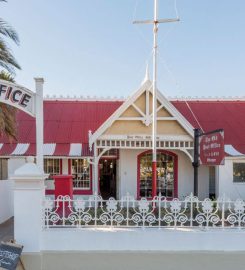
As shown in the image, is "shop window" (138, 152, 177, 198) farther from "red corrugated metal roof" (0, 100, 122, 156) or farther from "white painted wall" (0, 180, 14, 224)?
"white painted wall" (0, 180, 14, 224)

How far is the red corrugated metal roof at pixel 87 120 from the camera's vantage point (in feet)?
43.4

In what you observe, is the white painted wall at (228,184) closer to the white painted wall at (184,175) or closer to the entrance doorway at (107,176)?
the white painted wall at (184,175)

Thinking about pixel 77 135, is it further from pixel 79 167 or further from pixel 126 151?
pixel 126 151

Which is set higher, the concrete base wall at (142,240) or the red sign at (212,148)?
the red sign at (212,148)

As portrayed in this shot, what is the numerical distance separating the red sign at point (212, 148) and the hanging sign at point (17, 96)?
399cm

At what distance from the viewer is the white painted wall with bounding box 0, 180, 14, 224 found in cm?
930

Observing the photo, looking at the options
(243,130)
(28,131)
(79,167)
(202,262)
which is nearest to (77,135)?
(79,167)

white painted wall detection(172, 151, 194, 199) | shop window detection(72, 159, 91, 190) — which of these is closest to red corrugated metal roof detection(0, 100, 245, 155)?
shop window detection(72, 159, 91, 190)

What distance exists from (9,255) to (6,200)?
198 inches

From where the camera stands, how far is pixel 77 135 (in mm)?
13609

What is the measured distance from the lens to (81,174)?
1324cm

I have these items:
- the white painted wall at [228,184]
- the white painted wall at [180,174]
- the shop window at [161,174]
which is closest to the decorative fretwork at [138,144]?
the white painted wall at [180,174]

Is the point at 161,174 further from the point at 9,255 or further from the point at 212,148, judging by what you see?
the point at 9,255

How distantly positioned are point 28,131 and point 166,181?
7020 mm
